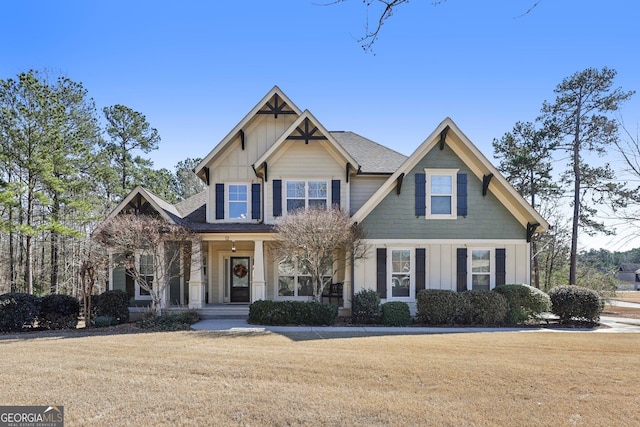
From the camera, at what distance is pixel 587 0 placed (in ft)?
18.6

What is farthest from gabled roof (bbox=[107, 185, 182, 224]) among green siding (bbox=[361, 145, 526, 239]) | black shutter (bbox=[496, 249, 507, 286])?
black shutter (bbox=[496, 249, 507, 286])

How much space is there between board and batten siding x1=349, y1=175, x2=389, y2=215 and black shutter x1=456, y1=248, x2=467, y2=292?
425cm

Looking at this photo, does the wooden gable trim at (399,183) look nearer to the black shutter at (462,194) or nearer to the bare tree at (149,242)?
the black shutter at (462,194)

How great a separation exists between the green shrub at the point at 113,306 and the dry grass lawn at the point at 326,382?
162 inches

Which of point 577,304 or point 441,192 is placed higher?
point 441,192

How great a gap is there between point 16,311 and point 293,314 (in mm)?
8583

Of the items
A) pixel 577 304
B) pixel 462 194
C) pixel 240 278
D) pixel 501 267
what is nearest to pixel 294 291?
pixel 240 278

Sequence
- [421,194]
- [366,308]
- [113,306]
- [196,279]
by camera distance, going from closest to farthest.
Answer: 1. [366,308]
2. [113,306]
3. [196,279]
4. [421,194]

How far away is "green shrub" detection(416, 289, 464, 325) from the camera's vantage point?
12750 millimetres

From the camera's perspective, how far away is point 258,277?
46.5ft

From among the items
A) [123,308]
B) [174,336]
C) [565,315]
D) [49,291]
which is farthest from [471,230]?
[49,291]

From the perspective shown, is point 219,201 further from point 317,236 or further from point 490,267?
point 490,267

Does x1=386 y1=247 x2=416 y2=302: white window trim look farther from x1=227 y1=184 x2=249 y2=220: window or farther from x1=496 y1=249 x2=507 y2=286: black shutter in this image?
x1=227 y1=184 x2=249 y2=220: window

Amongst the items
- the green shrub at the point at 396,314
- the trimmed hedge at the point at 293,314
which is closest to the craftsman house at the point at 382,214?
the green shrub at the point at 396,314
